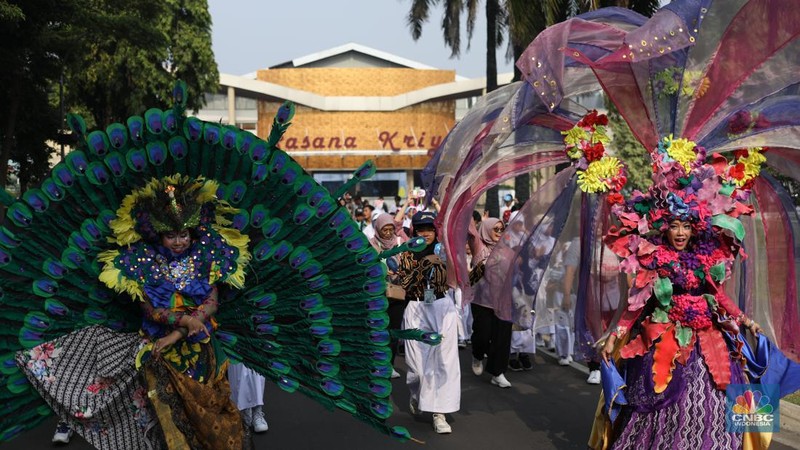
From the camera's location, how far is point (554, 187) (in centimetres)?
644

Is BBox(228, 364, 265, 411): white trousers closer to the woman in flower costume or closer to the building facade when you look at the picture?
the woman in flower costume

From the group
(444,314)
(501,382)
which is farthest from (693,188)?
(501,382)

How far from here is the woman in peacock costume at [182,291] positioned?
4445 mm

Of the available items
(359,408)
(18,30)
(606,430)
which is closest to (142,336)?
(359,408)

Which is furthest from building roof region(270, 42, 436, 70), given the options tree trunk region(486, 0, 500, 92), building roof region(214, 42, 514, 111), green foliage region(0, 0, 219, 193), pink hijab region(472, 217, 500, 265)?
pink hijab region(472, 217, 500, 265)

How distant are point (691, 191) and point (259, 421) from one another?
388 centimetres

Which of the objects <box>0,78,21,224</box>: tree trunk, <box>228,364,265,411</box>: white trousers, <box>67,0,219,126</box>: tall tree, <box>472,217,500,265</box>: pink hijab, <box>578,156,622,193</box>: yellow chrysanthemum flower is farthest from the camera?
<box>67,0,219,126</box>: tall tree

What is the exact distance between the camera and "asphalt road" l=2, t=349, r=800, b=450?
21.3 feet

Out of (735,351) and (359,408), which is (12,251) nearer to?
(359,408)

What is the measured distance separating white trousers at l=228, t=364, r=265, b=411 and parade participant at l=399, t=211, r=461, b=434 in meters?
1.32

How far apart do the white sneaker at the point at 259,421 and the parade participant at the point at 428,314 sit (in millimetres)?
1290

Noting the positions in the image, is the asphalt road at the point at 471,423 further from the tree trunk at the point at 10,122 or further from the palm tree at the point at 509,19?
the tree trunk at the point at 10,122

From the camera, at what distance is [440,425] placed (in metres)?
6.91

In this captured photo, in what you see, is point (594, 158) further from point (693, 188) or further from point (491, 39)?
point (491, 39)
